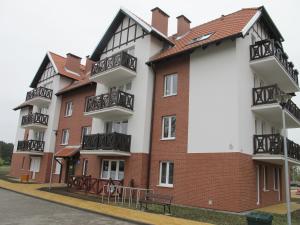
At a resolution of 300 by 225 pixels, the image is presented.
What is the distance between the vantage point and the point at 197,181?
48.9ft

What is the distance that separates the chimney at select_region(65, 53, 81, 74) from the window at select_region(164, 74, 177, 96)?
15.5 metres

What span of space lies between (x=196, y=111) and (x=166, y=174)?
406 centimetres

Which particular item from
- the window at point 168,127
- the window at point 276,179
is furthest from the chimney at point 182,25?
the window at point 276,179

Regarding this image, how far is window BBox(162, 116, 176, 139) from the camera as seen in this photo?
1704cm

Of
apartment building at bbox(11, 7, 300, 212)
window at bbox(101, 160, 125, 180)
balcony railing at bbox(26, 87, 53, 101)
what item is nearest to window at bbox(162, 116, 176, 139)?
apartment building at bbox(11, 7, 300, 212)

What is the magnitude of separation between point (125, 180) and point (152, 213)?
5.33m

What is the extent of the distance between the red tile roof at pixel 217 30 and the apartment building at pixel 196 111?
0.34 feet

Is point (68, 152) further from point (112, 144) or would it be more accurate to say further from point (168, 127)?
point (168, 127)

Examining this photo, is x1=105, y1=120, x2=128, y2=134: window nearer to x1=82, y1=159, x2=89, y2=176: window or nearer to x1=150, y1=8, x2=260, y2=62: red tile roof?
x1=82, y1=159, x2=89, y2=176: window

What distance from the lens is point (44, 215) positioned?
37.9ft

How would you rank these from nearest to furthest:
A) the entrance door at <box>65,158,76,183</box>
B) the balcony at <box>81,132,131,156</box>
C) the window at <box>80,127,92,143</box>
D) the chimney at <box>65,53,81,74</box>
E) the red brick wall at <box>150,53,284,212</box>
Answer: the red brick wall at <box>150,53,284,212</box> < the balcony at <box>81,132,131,156</box> < the window at <box>80,127,92,143</box> < the entrance door at <box>65,158,76,183</box> < the chimney at <box>65,53,81,74</box>

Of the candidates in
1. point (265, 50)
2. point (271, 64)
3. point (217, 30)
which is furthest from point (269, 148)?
point (217, 30)

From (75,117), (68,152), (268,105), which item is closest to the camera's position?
(268,105)

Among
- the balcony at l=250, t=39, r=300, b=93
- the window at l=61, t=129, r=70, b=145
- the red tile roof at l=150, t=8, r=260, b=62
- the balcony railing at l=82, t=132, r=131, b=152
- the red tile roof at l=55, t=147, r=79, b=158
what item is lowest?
the red tile roof at l=55, t=147, r=79, b=158
